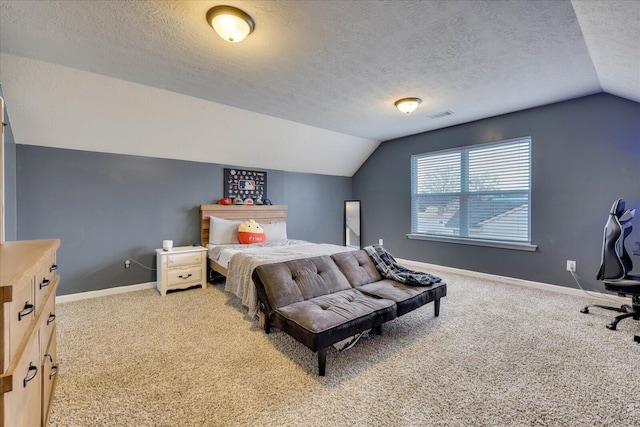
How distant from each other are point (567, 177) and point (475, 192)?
1.11 metres

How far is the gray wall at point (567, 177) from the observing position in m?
3.23

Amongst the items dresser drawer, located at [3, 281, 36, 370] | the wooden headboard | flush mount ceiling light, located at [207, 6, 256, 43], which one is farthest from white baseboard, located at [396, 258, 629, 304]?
dresser drawer, located at [3, 281, 36, 370]

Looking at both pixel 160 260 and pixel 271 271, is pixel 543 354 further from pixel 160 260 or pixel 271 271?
pixel 160 260

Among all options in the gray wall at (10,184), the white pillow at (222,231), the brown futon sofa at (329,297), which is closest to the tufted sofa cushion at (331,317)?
the brown futon sofa at (329,297)

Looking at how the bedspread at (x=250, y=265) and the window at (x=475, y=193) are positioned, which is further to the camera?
the window at (x=475, y=193)

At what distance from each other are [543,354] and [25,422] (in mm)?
3081

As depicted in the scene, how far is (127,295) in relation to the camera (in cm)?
361

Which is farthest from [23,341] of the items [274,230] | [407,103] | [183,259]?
[274,230]

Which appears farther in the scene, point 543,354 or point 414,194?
point 414,194

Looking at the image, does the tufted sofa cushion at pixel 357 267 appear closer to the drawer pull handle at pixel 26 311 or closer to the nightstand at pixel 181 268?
the nightstand at pixel 181 268

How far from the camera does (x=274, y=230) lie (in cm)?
473

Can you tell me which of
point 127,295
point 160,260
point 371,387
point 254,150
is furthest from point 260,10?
point 127,295

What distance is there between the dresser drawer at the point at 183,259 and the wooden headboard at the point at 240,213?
42 centimetres

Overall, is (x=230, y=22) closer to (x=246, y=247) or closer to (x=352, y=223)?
(x=246, y=247)
